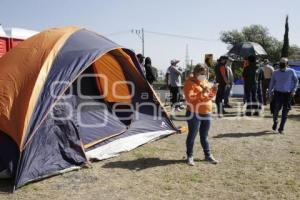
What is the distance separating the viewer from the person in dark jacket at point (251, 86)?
11.2 m

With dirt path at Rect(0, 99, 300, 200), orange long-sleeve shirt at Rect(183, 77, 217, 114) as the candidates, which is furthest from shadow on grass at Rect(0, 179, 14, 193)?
orange long-sleeve shirt at Rect(183, 77, 217, 114)

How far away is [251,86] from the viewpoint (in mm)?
11492

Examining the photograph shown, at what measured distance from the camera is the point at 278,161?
6.80 meters

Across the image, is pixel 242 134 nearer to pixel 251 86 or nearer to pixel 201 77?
pixel 251 86

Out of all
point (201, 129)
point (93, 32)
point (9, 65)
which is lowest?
point (201, 129)

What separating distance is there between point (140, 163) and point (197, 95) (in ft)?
4.53

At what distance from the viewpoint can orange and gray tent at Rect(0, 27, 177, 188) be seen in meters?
5.71

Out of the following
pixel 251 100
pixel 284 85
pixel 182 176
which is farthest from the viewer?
pixel 251 100

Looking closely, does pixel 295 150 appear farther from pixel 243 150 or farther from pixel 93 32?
pixel 93 32

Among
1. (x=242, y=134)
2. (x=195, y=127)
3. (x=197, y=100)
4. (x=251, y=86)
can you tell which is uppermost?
(x=197, y=100)

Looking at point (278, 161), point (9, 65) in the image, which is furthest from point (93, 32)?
point (278, 161)

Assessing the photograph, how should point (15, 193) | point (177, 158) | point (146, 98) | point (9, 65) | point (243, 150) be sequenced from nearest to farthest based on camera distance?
1. point (15, 193)
2. point (9, 65)
3. point (177, 158)
4. point (243, 150)
5. point (146, 98)

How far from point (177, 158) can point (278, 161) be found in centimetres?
160

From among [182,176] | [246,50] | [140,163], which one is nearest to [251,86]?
[140,163]
